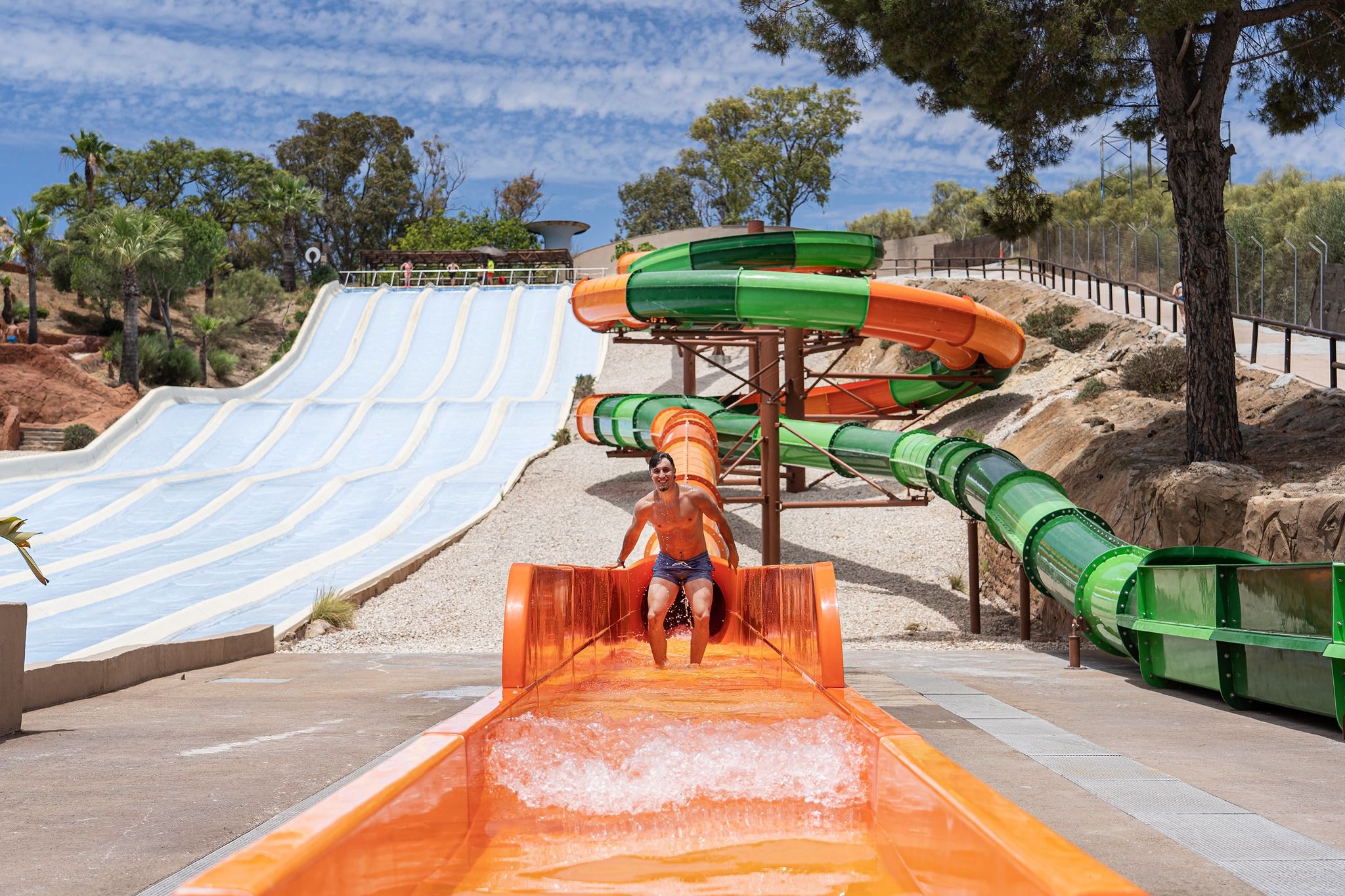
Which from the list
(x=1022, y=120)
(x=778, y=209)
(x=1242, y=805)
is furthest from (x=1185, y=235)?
(x=778, y=209)

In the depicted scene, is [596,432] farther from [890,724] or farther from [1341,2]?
[890,724]

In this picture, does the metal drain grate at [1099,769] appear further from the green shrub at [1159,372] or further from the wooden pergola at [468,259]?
the wooden pergola at [468,259]

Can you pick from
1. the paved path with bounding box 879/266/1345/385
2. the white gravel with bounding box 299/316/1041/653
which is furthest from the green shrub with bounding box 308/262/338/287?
the white gravel with bounding box 299/316/1041/653

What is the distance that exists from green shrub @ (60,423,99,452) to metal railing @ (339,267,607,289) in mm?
16812

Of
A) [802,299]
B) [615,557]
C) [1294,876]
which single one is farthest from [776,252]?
[1294,876]

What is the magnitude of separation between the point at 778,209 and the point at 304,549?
140 ft

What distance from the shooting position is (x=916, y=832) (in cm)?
282

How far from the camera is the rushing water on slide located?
9.74 feet

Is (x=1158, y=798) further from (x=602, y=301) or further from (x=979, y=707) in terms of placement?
(x=602, y=301)

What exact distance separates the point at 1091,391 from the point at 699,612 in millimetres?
11484

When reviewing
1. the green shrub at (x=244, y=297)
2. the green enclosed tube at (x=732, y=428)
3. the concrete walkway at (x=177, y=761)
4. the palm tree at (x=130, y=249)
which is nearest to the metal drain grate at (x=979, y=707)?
the concrete walkway at (x=177, y=761)

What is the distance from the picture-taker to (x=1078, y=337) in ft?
68.2

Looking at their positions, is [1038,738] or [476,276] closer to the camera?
[1038,738]

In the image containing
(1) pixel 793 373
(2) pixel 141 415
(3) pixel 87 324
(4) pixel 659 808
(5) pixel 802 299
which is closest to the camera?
(4) pixel 659 808
